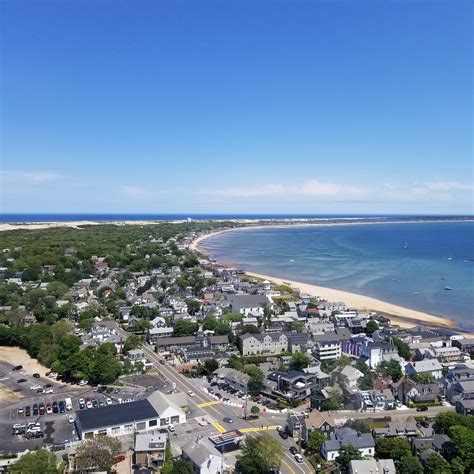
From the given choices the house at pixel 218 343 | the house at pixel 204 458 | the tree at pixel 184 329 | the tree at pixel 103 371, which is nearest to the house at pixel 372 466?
the house at pixel 204 458

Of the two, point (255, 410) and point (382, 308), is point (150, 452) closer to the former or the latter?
point (255, 410)

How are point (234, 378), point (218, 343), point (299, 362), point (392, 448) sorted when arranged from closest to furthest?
point (392, 448)
point (234, 378)
point (299, 362)
point (218, 343)

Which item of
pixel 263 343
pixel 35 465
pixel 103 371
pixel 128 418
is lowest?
pixel 263 343

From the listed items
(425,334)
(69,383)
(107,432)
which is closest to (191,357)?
(69,383)

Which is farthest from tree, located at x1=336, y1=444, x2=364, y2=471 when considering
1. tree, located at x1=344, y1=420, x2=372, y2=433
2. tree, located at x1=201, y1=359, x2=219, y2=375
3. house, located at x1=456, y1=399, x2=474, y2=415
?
tree, located at x1=201, y1=359, x2=219, y2=375

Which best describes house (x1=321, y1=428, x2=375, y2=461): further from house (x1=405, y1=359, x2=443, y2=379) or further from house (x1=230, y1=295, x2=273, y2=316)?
house (x1=230, y1=295, x2=273, y2=316)

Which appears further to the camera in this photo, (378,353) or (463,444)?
(378,353)

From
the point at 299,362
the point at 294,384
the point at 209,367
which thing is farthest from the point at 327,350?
the point at 209,367

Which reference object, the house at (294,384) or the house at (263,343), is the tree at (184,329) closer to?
the house at (263,343)
